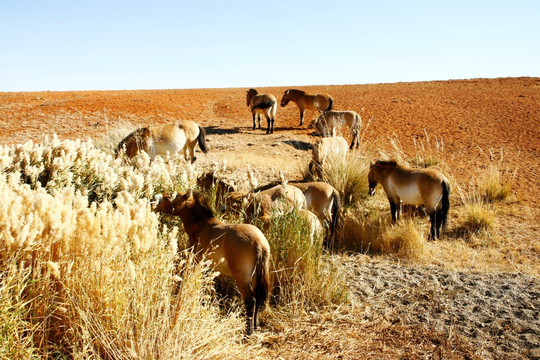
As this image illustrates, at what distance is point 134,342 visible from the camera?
2.84 m

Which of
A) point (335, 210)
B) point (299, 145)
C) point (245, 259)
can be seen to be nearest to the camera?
point (245, 259)

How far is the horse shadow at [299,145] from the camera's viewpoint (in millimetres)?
15734

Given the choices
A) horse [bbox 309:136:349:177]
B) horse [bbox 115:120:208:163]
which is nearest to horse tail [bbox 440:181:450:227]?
horse [bbox 309:136:349:177]

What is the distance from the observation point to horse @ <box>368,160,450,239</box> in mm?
7434

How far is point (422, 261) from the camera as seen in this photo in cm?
613

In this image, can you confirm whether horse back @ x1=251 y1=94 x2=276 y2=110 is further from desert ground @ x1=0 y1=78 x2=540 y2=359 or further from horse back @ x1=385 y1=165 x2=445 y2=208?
horse back @ x1=385 y1=165 x2=445 y2=208

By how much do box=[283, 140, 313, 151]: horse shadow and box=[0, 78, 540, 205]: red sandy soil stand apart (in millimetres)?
1486

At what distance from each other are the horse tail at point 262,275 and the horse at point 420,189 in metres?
4.47

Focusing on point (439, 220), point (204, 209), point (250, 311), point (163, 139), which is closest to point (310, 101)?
point (163, 139)

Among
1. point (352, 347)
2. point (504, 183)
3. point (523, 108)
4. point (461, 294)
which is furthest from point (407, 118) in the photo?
point (352, 347)

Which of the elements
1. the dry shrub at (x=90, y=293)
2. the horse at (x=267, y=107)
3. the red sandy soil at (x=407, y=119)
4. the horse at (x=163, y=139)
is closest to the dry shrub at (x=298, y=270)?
the dry shrub at (x=90, y=293)

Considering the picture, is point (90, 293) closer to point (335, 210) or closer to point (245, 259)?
point (245, 259)

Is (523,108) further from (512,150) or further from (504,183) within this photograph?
(504,183)

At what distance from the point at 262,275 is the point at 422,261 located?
312 cm
